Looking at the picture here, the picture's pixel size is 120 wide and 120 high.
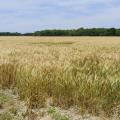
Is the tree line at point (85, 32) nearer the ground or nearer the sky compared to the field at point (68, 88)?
nearer the ground

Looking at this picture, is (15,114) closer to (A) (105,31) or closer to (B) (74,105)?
(B) (74,105)

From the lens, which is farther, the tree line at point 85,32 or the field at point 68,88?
the tree line at point 85,32

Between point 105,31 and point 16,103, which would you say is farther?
point 105,31

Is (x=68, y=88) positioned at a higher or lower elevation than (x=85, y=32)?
higher

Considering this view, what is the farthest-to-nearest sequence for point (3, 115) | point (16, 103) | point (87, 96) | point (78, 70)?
point (78, 70) → point (16, 103) → point (87, 96) → point (3, 115)

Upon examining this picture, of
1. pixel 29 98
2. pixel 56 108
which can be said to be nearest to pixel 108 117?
pixel 56 108

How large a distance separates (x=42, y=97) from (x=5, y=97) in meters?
0.67

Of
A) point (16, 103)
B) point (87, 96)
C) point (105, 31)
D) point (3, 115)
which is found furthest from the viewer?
point (105, 31)

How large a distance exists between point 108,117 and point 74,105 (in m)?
0.63

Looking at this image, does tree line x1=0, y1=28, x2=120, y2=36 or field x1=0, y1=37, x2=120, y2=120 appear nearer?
field x1=0, y1=37, x2=120, y2=120

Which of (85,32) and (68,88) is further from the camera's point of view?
(85,32)

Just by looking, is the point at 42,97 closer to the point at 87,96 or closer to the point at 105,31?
the point at 87,96

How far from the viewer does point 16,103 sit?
6.33m

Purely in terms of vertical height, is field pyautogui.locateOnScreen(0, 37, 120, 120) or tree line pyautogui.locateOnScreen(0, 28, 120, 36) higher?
field pyautogui.locateOnScreen(0, 37, 120, 120)
